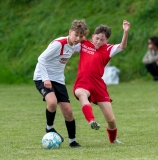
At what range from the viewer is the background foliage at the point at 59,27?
56.4 ft

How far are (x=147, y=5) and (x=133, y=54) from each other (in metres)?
1.87

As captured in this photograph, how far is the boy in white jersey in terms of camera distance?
699 centimetres

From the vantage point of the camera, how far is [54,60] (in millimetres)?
7109

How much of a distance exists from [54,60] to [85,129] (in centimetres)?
180

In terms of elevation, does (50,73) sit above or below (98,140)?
above

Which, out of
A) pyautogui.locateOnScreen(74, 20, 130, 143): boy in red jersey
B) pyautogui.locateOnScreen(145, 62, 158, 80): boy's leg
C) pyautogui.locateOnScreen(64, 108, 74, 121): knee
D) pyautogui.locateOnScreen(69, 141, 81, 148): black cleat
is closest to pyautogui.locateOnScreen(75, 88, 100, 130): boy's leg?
pyautogui.locateOnScreen(74, 20, 130, 143): boy in red jersey

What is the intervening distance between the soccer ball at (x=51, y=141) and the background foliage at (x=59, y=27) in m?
9.78

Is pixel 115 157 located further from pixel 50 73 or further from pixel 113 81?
pixel 113 81

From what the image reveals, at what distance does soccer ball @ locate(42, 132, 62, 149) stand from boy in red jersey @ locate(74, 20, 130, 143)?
20.8 inches

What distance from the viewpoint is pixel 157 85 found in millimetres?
15023

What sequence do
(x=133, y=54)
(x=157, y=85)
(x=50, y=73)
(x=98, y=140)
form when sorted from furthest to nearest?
(x=133, y=54) < (x=157, y=85) < (x=98, y=140) < (x=50, y=73)

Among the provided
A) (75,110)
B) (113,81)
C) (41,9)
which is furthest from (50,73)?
(41,9)

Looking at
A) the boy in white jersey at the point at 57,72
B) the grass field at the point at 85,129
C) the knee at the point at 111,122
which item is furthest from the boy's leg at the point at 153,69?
the boy in white jersey at the point at 57,72

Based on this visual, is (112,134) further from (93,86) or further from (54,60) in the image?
(54,60)
